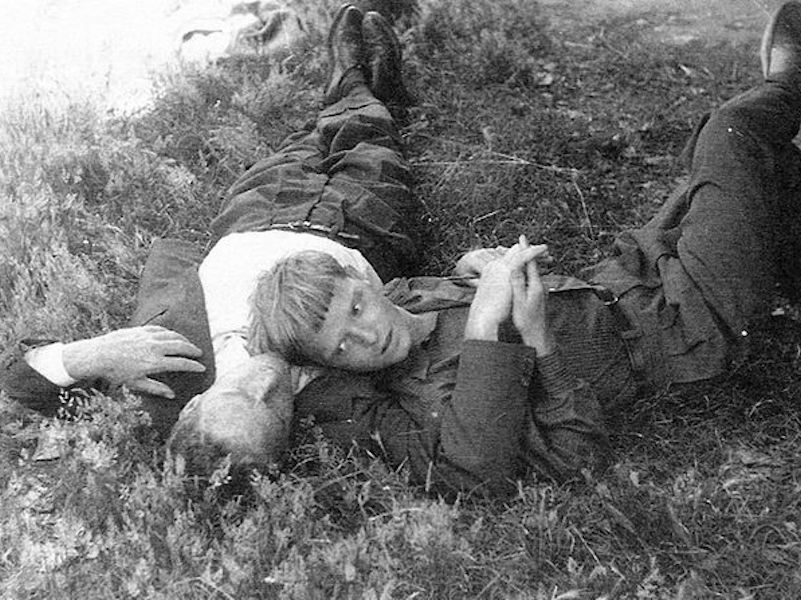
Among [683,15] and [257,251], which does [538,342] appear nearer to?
[257,251]

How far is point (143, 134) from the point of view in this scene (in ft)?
19.6

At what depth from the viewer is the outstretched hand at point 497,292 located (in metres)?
3.64

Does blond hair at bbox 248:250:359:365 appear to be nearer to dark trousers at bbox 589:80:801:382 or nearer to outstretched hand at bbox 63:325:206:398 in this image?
outstretched hand at bbox 63:325:206:398

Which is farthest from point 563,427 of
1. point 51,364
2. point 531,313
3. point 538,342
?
point 51,364

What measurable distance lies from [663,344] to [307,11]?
3932mm

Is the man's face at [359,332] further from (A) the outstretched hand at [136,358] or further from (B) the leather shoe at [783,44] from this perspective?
(B) the leather shoe at [783,44]

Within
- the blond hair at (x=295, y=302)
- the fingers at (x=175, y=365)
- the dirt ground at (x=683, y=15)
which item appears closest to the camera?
the blond hair at (x=295, y=302)

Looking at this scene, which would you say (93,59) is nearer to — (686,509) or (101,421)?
(101,421)

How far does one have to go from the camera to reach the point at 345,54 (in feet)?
18.7

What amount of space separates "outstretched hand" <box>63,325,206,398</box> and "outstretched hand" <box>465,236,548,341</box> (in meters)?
1.09

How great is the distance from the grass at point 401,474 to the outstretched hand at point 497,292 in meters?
0.61

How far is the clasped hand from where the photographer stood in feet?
12.0

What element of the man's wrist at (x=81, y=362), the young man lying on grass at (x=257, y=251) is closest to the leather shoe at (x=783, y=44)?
the young man lying on grass at (x=257, y=251)

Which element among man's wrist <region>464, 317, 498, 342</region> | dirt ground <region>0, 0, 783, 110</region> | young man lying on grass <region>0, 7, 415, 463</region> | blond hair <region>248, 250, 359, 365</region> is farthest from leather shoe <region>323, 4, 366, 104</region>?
man's wrist <region>464, 317, 498, 342</region>
